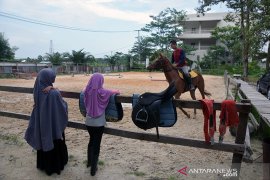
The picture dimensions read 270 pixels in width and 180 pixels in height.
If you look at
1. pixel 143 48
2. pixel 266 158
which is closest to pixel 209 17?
pixel 143 48

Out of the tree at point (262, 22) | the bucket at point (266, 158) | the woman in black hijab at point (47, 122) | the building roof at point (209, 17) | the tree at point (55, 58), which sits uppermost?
the building roof at point (209, 17)

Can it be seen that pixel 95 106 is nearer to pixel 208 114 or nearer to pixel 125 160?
pixel 125 160

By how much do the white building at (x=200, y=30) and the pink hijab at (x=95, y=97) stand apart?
45.2 m

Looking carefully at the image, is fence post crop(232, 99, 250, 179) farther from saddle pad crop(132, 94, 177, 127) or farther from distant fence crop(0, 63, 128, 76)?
distant fence crop(0, 63, 128, 76)

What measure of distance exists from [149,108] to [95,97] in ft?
2.41

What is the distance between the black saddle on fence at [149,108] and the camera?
11.4ft

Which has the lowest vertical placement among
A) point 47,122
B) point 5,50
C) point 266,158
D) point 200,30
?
point 266,158

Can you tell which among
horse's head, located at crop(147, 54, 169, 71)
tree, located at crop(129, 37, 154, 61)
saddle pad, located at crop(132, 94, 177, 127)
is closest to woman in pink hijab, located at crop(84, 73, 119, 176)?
saddle pad, located at crop(132, 94, 177, 127)

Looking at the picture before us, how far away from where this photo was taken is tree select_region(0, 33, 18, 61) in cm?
3538

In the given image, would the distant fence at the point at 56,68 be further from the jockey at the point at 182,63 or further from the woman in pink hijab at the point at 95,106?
the woman in pink hijab at the point at 95,106

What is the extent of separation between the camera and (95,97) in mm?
3666

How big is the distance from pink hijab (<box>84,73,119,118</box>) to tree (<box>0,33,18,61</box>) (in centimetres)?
3546

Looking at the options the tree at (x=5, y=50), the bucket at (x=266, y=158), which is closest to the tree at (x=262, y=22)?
the bucket at (x=266, y=158)

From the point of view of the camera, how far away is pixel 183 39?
51.2m
